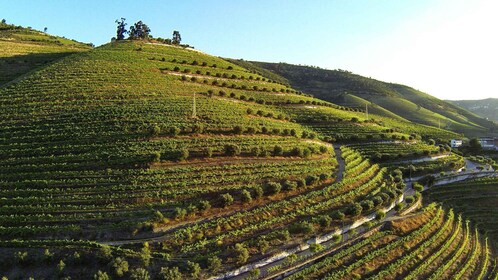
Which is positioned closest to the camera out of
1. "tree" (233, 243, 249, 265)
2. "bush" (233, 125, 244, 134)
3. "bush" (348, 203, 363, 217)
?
"tree" (233, 243, 249, 265)

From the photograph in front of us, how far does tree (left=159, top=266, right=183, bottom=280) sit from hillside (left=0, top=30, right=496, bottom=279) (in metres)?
0.07

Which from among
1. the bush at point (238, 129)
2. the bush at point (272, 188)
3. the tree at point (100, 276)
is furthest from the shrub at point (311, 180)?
the tree at point (100, 276)

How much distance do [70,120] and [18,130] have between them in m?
6.03

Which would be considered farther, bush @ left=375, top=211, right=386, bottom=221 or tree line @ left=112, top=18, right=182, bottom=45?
tree line @ left=112, top=18, right=182, bottom=45

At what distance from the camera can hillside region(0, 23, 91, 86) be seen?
3098 inches

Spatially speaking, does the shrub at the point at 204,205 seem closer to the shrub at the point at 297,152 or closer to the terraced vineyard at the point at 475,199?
the shrub at the point at 297,152

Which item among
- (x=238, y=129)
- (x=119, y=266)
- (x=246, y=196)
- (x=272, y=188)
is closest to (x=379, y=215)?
(x=272, y=188)

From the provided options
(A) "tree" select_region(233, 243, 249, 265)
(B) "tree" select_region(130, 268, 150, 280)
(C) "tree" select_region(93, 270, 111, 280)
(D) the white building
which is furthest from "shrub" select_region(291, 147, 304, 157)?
(D) the white building

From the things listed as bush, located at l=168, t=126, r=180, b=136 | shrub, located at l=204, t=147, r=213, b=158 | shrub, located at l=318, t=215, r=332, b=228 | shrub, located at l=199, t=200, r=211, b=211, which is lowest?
shrub, located at l=318, t=215, r=332, b=228

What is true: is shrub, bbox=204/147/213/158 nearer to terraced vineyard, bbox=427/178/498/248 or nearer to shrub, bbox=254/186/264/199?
shrub, bbox=254/186/264/199

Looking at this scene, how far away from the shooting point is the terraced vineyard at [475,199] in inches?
1902

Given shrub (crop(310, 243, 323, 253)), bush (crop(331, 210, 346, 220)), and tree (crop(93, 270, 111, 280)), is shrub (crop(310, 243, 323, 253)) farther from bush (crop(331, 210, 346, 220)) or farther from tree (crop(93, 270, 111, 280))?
tree (crop(93, 270, 111, 280))

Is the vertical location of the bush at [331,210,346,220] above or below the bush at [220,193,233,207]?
below

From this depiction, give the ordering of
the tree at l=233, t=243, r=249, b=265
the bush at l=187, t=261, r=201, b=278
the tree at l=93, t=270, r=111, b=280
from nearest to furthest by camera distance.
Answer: the tree at l=93, t=270, r=111, b=280
the bush at l=187, t=261, r=201, b=278
the tree at l=233, t=243, r=249, b=265
